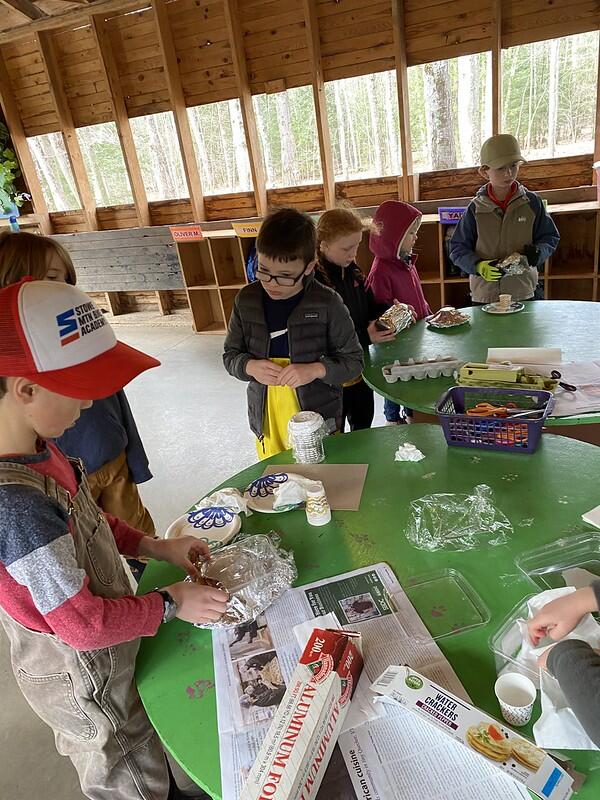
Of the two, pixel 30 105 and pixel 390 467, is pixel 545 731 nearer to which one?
pixel 390 467

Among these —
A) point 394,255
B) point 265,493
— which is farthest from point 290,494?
point 394,255

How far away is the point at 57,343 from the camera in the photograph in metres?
0.79

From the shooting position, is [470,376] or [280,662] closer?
[280,662]

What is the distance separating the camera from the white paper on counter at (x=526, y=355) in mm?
1835

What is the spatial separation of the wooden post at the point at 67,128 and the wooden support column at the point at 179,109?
145 centimetres

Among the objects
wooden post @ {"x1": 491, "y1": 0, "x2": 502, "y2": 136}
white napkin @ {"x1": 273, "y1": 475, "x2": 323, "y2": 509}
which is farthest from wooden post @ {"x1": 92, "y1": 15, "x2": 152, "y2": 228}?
white napkin @ {"x1": 273, "y1": 475, "x2": 323, "y2": 509}

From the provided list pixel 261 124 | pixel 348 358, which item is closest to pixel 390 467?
pixel 348 358

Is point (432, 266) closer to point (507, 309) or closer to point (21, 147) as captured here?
point (507, 309)

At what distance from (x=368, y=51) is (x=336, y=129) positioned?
2.25ft

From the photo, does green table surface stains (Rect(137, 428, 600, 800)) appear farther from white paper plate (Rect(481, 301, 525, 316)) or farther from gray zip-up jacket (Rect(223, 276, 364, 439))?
white paper plate (Rect(481, 301, 525, 316))

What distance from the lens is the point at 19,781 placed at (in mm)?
1576

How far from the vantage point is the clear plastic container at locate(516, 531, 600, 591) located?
0.93m

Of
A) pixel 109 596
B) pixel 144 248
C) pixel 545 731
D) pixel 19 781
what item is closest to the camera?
pixel 545 731

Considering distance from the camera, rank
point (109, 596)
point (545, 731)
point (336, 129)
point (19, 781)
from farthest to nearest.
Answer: point (336, 129), point (19, 781), point (109, 596), point (545, 731)
